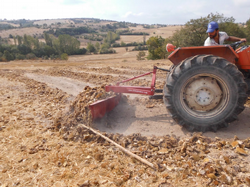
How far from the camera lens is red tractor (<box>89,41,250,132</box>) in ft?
10.4

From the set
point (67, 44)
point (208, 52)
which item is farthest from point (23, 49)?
point (208, 52)

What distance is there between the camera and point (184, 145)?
2.91 m

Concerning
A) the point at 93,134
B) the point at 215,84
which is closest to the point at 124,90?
the point at 93,134

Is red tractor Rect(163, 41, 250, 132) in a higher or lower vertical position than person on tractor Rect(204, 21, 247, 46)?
lower

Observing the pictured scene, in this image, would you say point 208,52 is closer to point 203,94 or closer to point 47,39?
point 203,94

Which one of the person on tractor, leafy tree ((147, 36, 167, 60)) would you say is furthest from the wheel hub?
leafy tree ((147, 36, 167, 60))

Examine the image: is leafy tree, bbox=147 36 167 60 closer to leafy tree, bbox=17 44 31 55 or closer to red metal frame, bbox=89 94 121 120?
red metal frame, bbox=89 94 121 120

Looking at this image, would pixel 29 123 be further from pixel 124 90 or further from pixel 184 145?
pixel 184 145

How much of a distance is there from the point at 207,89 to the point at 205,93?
3.1 inches

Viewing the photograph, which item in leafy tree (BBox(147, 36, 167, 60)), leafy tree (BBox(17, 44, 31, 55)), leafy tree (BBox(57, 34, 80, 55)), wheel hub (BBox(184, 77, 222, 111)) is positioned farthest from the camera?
leafy tree (BBox(57, 34, 80, 55))

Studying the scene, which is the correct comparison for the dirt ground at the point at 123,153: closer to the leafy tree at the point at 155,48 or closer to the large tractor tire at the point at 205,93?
the large tractor tire at the point at 205,93

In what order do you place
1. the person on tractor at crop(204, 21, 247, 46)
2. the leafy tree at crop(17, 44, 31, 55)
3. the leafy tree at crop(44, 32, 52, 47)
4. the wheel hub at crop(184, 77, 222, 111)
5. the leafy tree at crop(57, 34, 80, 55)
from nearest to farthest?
the wheel hub at crop(184, 77, 222, 111) → the person on tractor at crop(204, 21, 247, 46) → the leafy tree at crop(17, 44, 31, 55) → the leafy tree at crop(57, 34, 80, 55) → the leafy tree at crop(44, 32, 52, 47)

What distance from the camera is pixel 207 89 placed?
344 cm

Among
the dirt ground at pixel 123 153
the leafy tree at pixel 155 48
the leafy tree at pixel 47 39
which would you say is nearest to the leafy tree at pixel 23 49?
the leafy tree at pixel 47 39
